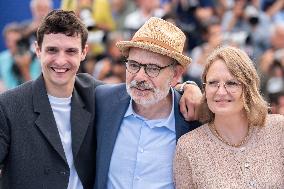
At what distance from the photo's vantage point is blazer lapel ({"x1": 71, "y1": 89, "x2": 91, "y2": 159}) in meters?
2.95

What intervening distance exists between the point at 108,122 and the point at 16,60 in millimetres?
4261

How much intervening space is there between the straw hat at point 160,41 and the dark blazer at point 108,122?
0.26m

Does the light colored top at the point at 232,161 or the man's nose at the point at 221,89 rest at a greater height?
the man's nose at the point at 221,89

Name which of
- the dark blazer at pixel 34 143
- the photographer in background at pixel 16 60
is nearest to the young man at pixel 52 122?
the dark blazer at pixel 34 143

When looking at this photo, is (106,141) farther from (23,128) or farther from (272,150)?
(272,150)

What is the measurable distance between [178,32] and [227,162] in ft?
2.58

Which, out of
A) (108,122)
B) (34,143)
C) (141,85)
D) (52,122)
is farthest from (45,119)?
(141,85)

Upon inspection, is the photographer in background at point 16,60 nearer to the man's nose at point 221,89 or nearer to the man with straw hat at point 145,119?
the man with straw hat at point 145,119

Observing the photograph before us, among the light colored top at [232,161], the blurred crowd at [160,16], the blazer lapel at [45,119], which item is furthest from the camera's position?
the blurred crowd at [160,16]

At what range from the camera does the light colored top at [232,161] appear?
2.75 m

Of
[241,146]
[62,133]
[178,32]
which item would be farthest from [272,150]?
[62,133]

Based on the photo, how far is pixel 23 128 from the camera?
2.83 m

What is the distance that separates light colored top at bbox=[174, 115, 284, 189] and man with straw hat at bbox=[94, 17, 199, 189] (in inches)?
4.5

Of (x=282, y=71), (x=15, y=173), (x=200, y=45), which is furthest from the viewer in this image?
(x=200, y=45)
